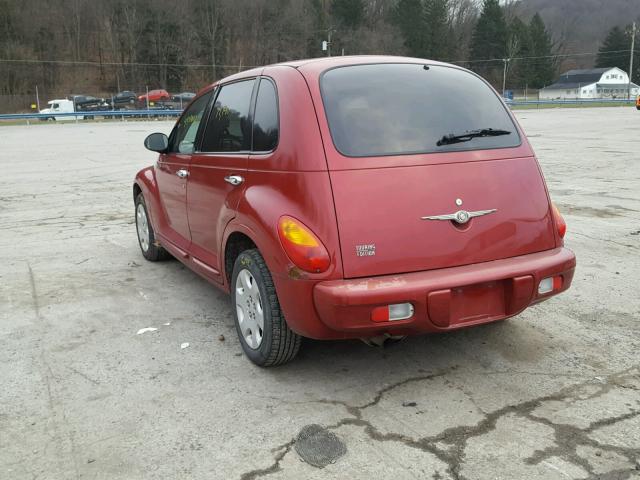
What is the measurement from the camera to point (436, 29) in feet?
333

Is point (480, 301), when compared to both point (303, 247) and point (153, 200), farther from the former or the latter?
point (153, 200)

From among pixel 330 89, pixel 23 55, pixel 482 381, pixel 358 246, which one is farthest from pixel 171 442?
pixel 23 55

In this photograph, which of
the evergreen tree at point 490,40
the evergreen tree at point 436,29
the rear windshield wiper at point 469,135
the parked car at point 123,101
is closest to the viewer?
the rear windshield wiper at point 469,135

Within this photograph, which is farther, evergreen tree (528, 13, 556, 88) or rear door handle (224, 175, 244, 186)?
evergreen tree (528, 13, 556, 88)

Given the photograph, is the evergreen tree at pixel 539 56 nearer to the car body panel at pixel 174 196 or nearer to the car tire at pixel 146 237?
the car tire at pixel 146 237

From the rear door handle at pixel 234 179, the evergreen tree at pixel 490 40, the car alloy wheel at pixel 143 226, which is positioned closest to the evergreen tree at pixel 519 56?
the evergreen tree at pixel 490 40

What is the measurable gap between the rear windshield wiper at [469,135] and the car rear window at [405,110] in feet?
0.05

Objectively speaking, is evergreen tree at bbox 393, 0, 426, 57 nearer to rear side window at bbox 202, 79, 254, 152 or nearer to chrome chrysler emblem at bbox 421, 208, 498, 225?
rear side window at bbox 202, 79, 254, 152

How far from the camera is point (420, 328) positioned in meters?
3.06

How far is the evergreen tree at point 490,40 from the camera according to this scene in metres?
104

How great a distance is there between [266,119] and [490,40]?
362ft

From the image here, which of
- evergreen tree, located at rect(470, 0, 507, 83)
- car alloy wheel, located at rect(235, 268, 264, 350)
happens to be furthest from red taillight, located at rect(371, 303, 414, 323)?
evergreen tree, located at rect(470, 0, 507, 83)

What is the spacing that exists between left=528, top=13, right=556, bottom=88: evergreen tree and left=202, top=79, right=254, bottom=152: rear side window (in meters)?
112

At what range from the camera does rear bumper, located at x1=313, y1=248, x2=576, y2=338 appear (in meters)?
2.93
